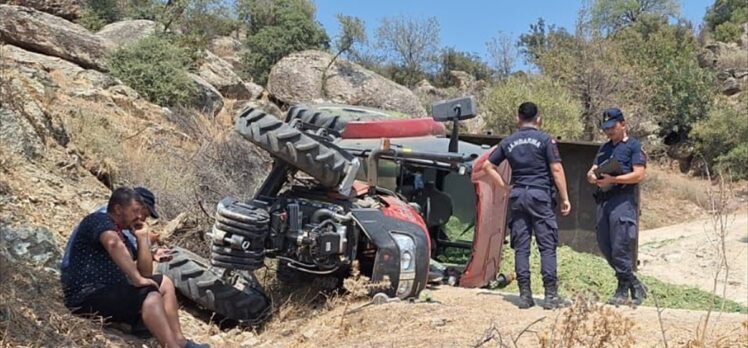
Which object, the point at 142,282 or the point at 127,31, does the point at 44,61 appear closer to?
the point at 127,31

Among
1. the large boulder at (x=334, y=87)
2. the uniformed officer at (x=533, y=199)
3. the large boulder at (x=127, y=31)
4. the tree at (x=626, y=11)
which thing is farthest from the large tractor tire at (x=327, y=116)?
the tree at (x=626, y=11)

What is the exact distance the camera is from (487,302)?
5961 mm

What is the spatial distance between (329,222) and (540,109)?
21.9 metres

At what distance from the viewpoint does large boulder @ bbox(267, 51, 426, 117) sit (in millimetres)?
21703

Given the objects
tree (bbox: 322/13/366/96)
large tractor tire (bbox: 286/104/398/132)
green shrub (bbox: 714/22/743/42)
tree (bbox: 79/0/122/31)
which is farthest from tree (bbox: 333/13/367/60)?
green shrub (bbox: 714/22/743/42)

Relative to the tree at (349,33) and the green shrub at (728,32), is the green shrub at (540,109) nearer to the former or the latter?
the tree at (349,33)

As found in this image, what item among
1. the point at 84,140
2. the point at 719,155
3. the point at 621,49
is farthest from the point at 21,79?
the point at 621,49

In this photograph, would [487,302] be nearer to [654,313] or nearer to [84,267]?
[654,313]

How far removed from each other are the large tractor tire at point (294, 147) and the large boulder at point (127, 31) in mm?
13845

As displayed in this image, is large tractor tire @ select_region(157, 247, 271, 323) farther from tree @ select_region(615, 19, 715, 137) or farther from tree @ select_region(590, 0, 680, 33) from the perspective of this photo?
tree @ select_region(590, 0, 680, 33)

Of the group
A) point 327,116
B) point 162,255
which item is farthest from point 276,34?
point 162,255

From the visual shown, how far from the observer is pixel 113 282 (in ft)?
15.8

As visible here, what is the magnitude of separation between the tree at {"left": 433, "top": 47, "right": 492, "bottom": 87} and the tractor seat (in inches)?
1204

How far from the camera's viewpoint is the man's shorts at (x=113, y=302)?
4.77 m
